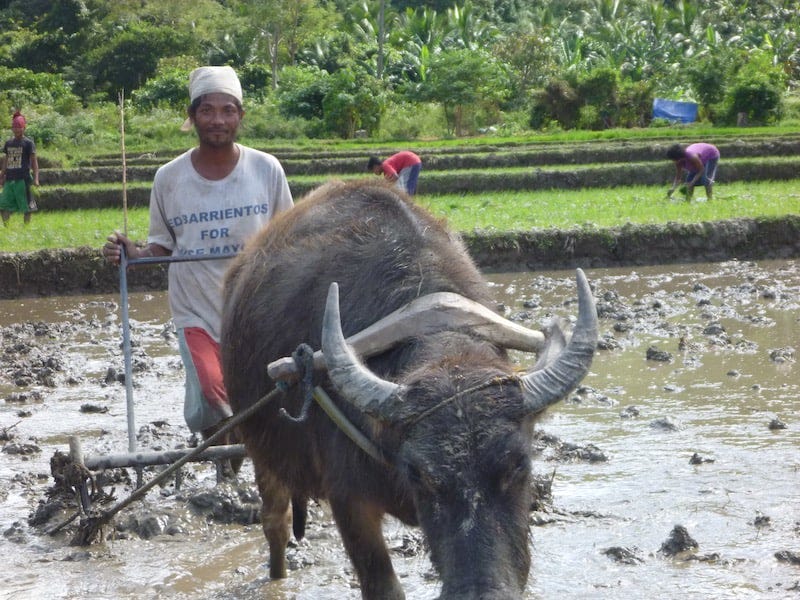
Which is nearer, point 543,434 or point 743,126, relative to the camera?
point 543,434

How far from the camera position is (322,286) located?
363cm

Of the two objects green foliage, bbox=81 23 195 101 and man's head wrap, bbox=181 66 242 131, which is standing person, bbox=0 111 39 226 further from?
green foliage, bbox=81 23 195 101

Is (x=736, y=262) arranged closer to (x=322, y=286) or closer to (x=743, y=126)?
(x=322, y=286)

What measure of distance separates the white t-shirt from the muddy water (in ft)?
3.51

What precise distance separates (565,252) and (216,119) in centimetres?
859

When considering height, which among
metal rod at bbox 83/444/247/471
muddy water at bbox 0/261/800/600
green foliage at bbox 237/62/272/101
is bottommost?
muddy water at bbox 0/261/800/600

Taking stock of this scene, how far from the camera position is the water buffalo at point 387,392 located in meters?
2.76

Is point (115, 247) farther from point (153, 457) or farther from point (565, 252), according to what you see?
point (565, 252)

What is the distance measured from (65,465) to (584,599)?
236 cm

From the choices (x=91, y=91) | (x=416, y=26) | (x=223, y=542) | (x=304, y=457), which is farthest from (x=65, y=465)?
(x=416, y=26)

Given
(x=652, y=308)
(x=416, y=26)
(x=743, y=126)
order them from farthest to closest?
(x=416, y=26)
(x=743, y=126)
(x=652, y=308)

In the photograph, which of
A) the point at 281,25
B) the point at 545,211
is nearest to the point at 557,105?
the point at 281,25

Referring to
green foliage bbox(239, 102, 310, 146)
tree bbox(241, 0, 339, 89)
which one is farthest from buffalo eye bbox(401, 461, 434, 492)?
tree bbox(241, 0, 339, 89)

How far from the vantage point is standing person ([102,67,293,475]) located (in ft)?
15.3
